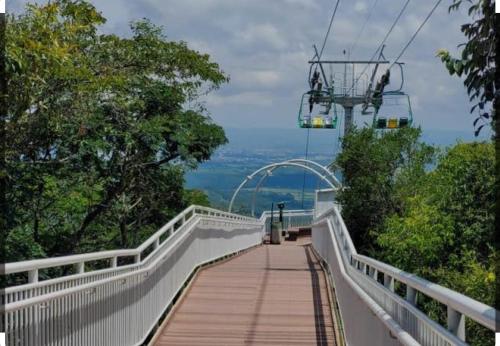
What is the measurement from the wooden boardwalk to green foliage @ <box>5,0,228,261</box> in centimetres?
287

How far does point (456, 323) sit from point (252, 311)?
27.9 feet

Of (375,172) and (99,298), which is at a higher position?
(375,172)

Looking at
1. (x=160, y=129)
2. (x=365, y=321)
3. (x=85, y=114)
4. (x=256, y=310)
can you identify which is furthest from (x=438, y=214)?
(x=365, y=321)

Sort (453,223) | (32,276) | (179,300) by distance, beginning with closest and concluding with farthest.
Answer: (32,276)
(179,300)
(453,223)

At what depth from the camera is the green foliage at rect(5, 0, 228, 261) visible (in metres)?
10.2

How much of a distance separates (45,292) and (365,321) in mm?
3276

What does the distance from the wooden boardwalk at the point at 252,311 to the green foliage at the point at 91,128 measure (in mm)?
2870

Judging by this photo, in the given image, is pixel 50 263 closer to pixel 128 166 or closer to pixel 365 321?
pixel 365 321

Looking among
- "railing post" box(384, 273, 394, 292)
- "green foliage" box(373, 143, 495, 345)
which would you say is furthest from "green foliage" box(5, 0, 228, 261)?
"green foliage" box(373, 143, 495, 345)

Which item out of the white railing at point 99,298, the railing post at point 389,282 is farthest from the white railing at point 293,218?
the railing post at point 389,282

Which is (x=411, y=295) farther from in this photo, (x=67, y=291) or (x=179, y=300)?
(x=179, y=300)

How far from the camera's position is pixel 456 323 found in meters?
4.43

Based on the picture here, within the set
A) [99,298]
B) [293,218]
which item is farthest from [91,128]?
[293,218]

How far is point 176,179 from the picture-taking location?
24.1 m
